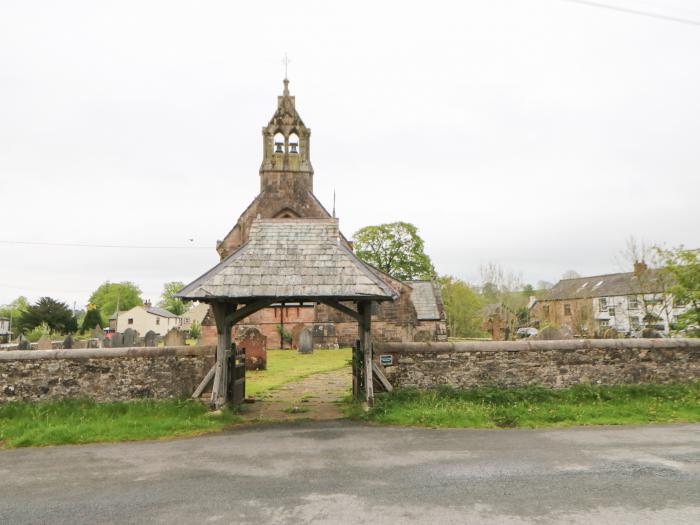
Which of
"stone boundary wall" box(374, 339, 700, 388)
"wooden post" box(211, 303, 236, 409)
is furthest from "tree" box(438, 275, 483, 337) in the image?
"wooden post" box(211, 303, 236, 409)

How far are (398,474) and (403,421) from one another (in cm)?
276

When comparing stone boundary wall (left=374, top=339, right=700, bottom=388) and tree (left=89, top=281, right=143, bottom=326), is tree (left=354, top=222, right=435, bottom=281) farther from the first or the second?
tree (left=89, top=281, right=143, bottom=326)

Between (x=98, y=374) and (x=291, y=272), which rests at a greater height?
(x=291, y=272)

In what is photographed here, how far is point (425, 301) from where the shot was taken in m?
32.4

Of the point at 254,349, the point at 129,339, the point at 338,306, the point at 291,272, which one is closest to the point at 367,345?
the point at 338,306

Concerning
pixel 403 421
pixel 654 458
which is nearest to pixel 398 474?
pixel 403 421

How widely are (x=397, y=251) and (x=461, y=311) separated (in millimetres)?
8943

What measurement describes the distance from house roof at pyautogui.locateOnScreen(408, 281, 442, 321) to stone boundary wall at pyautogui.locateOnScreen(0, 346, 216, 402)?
2125 cm

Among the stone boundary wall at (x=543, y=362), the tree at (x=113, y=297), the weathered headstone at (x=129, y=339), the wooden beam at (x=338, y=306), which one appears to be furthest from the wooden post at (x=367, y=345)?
the tree at (x=113, y=297)

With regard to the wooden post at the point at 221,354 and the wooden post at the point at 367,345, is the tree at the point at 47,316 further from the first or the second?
the wooden post at the point at 367,345

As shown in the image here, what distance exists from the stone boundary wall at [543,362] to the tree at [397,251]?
1482 inches

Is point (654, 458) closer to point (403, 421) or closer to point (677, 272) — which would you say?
point (403, 421)

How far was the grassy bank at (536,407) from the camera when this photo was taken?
856 cm

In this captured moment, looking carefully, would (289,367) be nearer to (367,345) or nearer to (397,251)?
(367,345)
